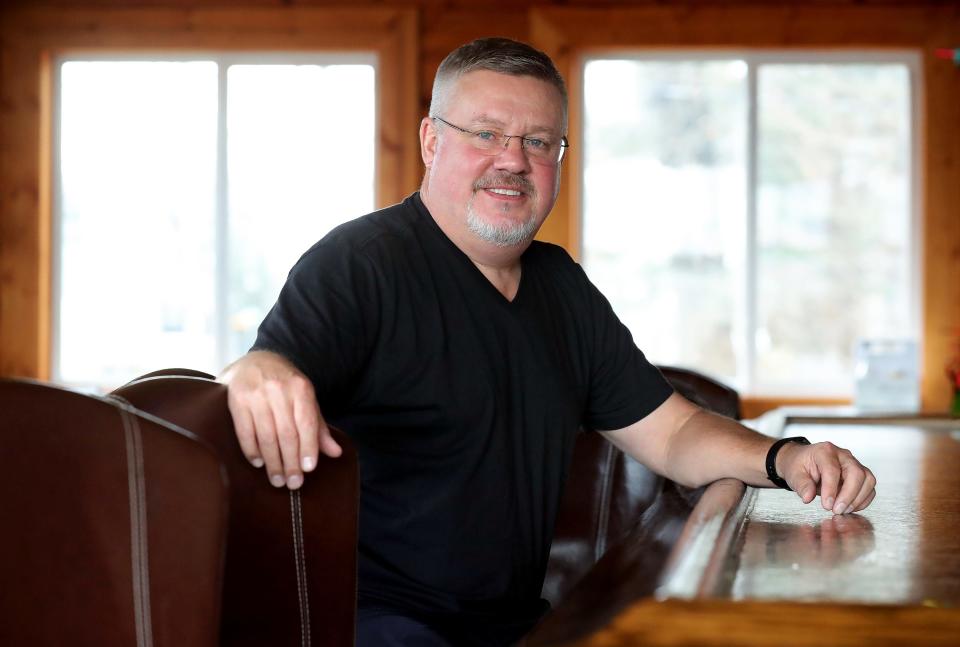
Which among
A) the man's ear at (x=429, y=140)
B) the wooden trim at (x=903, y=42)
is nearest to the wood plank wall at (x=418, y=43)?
the wooden trim at (x=903, y=42)

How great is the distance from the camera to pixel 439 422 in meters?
1.59

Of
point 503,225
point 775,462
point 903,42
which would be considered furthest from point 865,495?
point 903,42

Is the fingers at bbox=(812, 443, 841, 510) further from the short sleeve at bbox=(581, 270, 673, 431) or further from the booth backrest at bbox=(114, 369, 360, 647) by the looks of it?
the booth backrest at bbox=(114, 369, 360, 647)

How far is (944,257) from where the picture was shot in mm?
5004

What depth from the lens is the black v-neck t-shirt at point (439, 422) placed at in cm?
157

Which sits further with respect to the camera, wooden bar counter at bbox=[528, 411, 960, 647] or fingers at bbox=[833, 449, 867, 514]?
fingers at bbox=[833, 449, 867, 514]

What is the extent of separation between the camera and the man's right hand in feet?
3.76

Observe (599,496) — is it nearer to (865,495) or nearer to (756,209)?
(865,495)

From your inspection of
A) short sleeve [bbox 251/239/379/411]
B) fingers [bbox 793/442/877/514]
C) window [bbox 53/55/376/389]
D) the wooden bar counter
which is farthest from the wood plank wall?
the wooden bar counter

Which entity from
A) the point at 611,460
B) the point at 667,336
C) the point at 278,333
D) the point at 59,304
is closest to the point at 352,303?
the point at 278,333

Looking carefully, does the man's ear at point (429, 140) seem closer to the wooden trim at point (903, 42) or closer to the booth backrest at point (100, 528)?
the booth backrest at point (100, 528)

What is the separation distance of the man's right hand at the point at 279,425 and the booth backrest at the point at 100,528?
13 cm

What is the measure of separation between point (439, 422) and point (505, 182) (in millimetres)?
389

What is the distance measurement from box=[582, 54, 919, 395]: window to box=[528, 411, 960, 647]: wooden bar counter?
3770 mm
